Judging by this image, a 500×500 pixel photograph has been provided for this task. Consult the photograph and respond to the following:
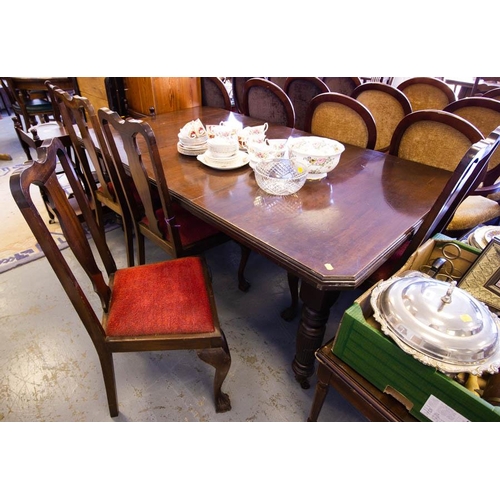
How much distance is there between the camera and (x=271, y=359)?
4.76 ft

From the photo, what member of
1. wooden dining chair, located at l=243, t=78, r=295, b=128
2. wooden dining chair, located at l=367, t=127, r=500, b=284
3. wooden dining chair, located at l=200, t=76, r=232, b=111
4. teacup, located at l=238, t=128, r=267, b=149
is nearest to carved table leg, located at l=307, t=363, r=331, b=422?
wooden dining chair, located at l=367, t=127, r=500, b=284

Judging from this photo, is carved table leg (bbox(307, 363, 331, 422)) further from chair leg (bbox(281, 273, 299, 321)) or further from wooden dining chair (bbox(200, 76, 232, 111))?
wooden dining chair (bbox(200, 76, 232, 111))

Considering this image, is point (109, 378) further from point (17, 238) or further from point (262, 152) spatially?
point (17, 238)

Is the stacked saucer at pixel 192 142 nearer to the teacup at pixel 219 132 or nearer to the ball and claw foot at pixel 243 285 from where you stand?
the teacup at pixel 219 132

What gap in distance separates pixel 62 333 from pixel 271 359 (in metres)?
1.05

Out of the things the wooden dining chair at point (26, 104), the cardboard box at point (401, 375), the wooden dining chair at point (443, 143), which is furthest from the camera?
the wooden dining chair at point (26, 104)

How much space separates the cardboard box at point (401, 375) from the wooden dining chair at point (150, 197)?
80 cm

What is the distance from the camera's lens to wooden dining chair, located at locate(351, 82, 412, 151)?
211cm

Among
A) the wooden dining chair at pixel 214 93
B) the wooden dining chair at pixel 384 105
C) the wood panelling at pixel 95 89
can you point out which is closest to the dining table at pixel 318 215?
the wooden dining chair at pixel 384 105

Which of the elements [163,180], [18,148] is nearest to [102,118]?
[163,180]

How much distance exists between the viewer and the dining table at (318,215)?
35.9 inches

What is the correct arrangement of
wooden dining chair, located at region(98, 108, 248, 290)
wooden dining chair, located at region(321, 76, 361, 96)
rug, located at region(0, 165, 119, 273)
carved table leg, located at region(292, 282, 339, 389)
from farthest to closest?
wooden dining chair, located at region(321, 76, 361, 96) → rug, located at region(0, 165, 119, 273) → wooden dining chair, located at region(98, 108, 248, 290) → carved table leg, located at region(292, 282, 339, 389)

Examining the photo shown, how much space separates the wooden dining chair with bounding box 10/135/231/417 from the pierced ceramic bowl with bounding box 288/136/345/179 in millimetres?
620

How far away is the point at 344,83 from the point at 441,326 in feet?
9.28
